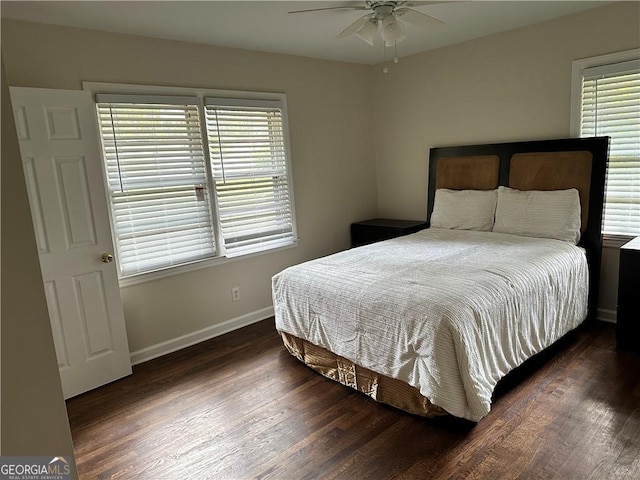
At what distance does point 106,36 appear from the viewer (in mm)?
2973

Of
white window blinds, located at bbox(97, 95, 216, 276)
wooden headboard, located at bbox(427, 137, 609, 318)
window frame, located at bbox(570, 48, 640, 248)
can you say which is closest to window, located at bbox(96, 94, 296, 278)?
white window blinds, located at bbox(97, 95, 216, 276)

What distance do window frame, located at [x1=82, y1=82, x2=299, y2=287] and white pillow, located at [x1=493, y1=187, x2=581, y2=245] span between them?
1916mm

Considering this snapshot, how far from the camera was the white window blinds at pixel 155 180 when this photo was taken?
306cm

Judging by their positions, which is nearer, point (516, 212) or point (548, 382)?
point (548, 382)

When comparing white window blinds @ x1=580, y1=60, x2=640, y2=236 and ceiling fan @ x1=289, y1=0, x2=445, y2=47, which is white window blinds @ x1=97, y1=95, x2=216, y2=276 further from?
white window blinds @ x1=580, y1=60, x2=640, y2=236

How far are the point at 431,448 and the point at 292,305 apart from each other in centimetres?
126

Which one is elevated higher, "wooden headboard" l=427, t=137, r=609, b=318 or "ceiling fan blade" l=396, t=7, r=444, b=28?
"ceiling fan blade" l=396, t=7, r=444, b=28

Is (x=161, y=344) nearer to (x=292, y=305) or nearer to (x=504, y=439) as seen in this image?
(x=292, y=305)

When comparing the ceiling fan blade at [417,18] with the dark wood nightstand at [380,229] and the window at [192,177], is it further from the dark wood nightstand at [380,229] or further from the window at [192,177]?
the dark wood nightstand at [380,229]

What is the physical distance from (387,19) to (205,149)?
1718mm

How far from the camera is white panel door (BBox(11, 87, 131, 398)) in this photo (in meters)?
2.58

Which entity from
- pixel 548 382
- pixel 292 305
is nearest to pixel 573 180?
pixel 548 382

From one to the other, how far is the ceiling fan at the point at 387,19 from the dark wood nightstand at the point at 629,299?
1992 millimetres

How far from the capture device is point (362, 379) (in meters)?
2.57
